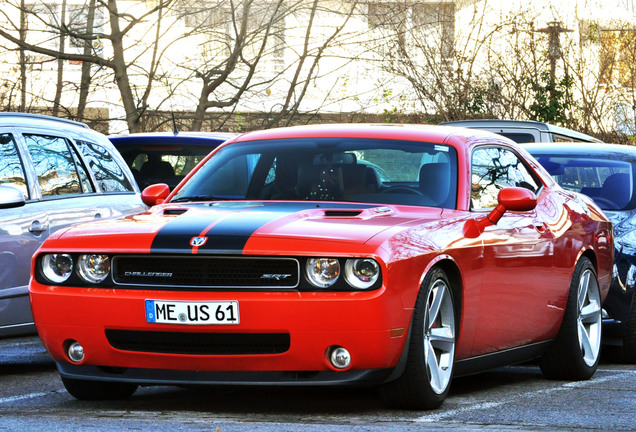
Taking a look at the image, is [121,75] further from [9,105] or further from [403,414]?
[403,414]

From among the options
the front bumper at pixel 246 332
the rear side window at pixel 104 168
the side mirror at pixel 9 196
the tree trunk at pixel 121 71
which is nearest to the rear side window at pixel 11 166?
the side mirror at pixel 9 196

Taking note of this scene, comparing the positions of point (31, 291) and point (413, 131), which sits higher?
point (413, 131)

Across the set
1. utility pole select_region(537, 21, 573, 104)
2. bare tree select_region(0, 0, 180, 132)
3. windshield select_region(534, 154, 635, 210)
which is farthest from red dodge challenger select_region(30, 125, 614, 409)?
utility pole select_region(537, 21, 573, 104)

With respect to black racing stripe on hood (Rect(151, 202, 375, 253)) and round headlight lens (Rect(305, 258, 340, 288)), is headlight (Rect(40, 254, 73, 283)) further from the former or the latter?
round headlight lens (Rect(305, 258, 340, 288))

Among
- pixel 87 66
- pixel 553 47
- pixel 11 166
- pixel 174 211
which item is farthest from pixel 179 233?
pixel 553 47

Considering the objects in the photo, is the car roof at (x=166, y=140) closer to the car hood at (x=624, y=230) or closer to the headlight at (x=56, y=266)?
the car hood at (x=624, y=230)

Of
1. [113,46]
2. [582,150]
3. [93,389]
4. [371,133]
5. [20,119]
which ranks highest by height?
[113,46]

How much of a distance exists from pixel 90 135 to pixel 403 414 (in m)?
4.60

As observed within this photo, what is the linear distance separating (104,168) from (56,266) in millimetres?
3601

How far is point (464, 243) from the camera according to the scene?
718cm

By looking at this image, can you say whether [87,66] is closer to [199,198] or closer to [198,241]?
[199,198]

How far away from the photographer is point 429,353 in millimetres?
6812

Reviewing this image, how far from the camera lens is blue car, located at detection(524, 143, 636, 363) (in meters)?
9.98

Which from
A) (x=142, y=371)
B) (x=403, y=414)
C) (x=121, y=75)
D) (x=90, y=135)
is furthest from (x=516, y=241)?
(x=121, y=75)
